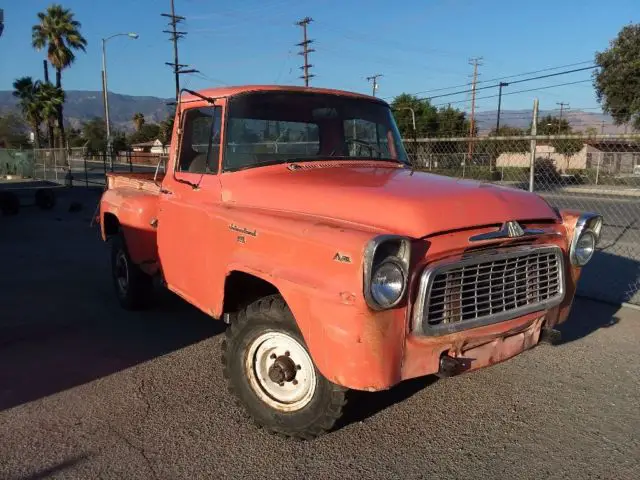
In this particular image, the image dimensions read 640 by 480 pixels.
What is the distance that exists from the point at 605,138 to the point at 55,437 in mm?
6366

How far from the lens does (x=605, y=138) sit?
21.5 ft

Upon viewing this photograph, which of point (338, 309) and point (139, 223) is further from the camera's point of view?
point (139, 223)

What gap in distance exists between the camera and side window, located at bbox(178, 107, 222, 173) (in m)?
4.11

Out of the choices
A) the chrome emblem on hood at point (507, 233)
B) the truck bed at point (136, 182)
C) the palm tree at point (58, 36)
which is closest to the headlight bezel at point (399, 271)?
the chrome emblem on hood at point (507, 233)

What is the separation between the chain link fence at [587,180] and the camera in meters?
6.84

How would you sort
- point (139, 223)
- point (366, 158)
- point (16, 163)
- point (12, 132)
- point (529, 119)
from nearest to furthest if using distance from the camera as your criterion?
1. point (366, 158)
2. point (139, 223)
3. point (529, 119)
4. point (16, 163)
5. point (12, 132)

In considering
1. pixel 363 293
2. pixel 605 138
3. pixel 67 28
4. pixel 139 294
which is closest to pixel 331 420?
pixel 363 293

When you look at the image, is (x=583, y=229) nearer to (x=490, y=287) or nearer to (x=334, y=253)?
(x=490, y=287)

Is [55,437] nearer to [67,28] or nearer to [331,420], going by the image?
[331,420]

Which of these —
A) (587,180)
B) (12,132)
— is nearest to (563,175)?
(587,180)

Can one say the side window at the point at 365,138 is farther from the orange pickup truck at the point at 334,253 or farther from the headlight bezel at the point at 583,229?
the headlight bezel at the point at 583,229

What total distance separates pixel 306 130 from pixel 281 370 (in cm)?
200

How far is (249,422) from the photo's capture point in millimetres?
3572

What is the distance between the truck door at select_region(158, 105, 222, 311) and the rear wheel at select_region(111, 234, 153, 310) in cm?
114
